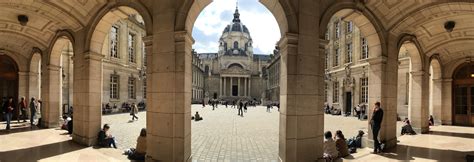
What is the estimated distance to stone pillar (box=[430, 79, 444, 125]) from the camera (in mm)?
18141

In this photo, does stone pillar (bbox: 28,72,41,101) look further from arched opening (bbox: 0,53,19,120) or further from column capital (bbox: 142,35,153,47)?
column capital (bbox: 142,35,153,47)

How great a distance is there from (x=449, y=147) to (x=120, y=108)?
24959mm

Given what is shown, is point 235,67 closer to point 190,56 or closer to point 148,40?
point 190,56

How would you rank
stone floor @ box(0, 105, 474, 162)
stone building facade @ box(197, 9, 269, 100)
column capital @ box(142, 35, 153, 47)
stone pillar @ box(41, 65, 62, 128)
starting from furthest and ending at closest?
1. stone building facade @ box(197, 9, 269, 100)
2. stone pillar @ box(41, 65, 62, 128)
3. stone floor @ box(0, 105, 474, 162)
4. column capital @ box(142, 35, 153, 47)

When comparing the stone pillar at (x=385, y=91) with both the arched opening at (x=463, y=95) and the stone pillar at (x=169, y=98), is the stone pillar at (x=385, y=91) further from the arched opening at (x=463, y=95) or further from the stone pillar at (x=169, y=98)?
the arched opening at (x=463, y=95)

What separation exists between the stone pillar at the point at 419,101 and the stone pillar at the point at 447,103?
5860 millimetres

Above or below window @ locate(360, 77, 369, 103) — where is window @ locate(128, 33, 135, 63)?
above

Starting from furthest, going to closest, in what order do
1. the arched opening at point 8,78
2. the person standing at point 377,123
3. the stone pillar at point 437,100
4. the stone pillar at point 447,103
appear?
the stone pillar at point 437,100, the stone pillar at point 447,103, the arched opening at point 8,78, the person standing at point 377,123

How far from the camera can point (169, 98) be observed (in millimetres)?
6809

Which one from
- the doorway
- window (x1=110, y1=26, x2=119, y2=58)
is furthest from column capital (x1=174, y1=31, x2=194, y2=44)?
the doorway

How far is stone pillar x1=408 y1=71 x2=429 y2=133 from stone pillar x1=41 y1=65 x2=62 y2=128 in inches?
681

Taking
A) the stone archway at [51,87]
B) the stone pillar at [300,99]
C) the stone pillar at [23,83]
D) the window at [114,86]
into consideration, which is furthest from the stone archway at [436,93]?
the stone pillar at [23,83]

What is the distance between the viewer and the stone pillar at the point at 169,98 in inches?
265

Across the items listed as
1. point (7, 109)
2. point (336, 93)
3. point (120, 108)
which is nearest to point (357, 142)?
point (7, 109)
